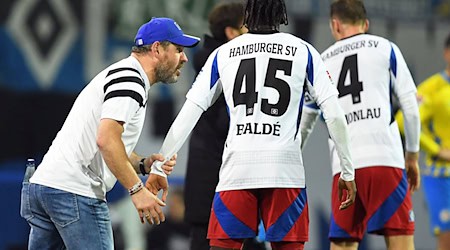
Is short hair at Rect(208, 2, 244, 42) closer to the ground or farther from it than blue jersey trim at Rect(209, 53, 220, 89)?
farther from it

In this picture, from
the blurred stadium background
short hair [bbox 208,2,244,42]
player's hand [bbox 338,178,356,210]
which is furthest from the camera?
the blurred stadium background

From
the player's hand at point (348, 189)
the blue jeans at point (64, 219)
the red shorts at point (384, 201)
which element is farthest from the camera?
the red shorts at point (384, 201)

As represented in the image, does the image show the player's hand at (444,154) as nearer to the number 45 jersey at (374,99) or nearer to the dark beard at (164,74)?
the number 45 jersey at (374,99)

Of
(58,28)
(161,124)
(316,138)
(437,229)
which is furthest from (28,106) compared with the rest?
(437,229)

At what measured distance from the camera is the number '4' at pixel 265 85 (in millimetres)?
4770

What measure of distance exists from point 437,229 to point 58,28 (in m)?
4.08

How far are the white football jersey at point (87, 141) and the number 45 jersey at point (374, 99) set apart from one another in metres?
1.75

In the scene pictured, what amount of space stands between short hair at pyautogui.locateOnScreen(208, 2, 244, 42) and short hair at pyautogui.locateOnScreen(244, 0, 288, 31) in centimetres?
114

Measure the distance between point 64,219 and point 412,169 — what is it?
8.13 feet

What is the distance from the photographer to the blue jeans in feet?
14.6

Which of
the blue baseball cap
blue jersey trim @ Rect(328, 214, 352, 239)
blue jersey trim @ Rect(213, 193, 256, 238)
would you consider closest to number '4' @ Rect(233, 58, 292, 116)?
the blue baseball cap

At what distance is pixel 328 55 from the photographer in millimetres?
6074

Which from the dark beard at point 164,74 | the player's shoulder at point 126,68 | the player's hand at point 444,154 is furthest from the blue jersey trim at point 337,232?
the player's hand at point 444,154

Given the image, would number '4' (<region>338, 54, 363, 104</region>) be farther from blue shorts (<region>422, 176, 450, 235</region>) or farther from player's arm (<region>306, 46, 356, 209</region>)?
blue shorts (<region>422, 176, 450, 235</region>)
